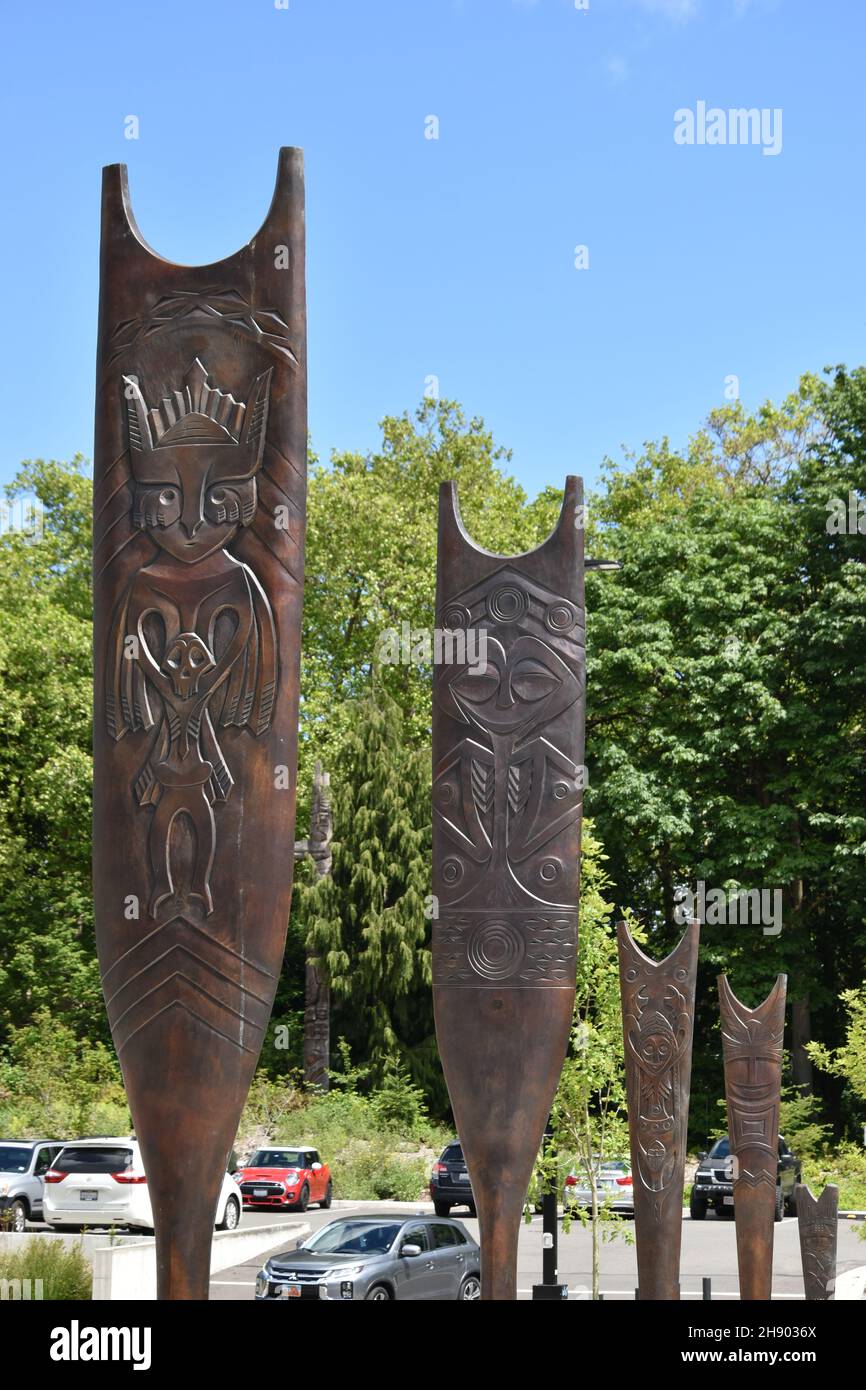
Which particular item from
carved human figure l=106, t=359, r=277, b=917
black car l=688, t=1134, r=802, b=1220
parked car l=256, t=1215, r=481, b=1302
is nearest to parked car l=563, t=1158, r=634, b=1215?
parked car l=256, t=1215, r=481, b=1302

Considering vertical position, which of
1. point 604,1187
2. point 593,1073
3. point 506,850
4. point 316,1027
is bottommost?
point 604,1187

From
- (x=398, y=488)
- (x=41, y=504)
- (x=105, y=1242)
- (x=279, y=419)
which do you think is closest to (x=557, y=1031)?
(x=279, y=419)

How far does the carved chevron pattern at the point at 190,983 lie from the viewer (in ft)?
20.1

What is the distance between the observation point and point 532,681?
8812mm

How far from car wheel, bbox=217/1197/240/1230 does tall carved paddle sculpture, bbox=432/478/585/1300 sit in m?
12.5

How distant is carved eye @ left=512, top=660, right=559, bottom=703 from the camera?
28.9 ft

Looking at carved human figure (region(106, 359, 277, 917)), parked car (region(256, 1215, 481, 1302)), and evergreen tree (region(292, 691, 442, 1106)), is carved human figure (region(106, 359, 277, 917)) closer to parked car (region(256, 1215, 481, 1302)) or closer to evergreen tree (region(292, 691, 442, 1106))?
parked car (region(256, 1215, 481, 1302))

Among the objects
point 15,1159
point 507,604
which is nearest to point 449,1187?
point 15,1159

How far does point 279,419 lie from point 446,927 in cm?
343

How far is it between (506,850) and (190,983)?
9.42 ft

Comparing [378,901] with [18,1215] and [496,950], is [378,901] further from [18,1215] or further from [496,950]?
[496,950]

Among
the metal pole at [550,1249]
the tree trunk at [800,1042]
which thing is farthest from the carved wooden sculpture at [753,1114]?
the tree trunk at [800,1042]

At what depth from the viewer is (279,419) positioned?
21.2 ft

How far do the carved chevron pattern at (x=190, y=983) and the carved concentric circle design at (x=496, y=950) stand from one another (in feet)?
8.27
